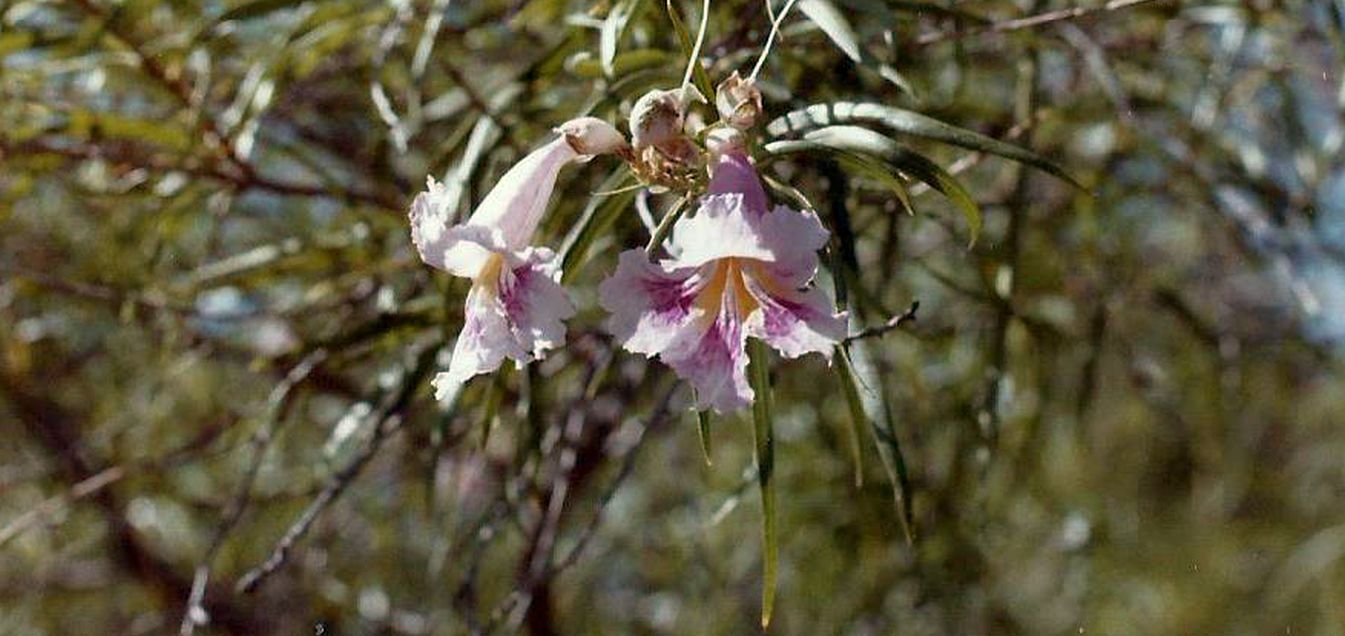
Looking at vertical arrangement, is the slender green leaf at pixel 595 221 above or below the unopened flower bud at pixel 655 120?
below

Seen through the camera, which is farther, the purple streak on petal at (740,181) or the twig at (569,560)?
the twig at (569,560)

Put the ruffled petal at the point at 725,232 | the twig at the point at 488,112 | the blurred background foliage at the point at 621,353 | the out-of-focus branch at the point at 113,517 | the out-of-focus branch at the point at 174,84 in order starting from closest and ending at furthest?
1. the ruffled petal at the point at 725,232
2. the twig at the point at 488,112
3. the blurred background foliage at the point at 621,353
4. the out-of-focus branch at the point at 174,84
5. the out-of-focus branch at the point at 113,517

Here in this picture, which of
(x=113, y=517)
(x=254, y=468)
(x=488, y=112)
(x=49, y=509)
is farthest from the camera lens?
(x=113, y=517)

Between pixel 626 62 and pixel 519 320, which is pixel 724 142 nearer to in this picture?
pixel 519 320

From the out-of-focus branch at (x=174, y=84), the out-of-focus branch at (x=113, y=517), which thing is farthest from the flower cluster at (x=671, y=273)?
the out-of-focus branch at (x=113, y=517)

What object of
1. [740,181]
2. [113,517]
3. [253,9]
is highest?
[740,181]

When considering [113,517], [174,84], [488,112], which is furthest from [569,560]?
[113,517]

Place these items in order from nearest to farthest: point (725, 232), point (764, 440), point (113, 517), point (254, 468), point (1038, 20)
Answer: point (725, 232) → point (764, 440) → point (1038, 20) → point (254, 468) → point (113, 517)

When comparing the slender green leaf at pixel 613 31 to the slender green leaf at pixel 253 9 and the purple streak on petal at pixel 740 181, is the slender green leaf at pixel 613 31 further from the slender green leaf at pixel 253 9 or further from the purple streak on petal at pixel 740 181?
the slender green leaf at pixel 253 9
